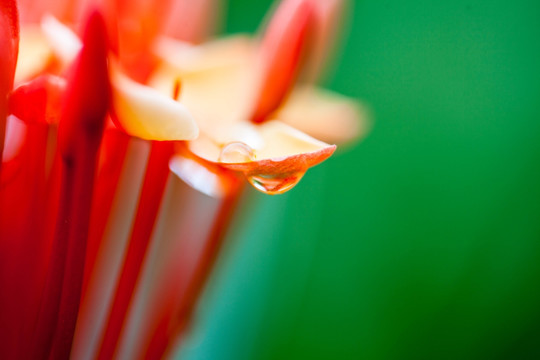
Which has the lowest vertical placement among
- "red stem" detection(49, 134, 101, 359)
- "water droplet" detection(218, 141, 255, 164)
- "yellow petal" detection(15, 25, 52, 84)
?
"red stem" detection(49, 134, 101, 359)

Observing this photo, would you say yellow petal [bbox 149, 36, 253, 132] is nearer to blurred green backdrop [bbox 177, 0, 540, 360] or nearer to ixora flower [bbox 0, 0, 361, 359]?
ixora flower [bbox 0, 0, 361, 359]

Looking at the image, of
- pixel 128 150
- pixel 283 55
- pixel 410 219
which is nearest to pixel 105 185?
pixel 128 150

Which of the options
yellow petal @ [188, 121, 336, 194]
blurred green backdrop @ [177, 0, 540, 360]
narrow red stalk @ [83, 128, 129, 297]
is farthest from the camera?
blurred green backdrop @ [177, 0, 540, 360]

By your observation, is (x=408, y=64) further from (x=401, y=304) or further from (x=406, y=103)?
(x=401, y=304)

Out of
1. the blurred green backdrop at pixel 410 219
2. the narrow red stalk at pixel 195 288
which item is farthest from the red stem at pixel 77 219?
the blurred green backdrop at pixel 410 219

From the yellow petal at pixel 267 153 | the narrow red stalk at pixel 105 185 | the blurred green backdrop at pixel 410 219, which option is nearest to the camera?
the yellow petal at pixel 267 153

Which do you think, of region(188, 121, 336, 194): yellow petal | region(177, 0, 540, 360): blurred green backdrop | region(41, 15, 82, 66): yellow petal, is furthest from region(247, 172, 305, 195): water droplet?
region(177, 0, 540, 360): blurred green backdrop

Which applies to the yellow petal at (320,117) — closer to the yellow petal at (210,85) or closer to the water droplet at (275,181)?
the yellow petal at (210,85)

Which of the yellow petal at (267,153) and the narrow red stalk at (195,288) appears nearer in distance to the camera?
the yellow petal at (267,153)

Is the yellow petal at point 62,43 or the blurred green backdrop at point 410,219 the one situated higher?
the yellow petal at point 62,43
